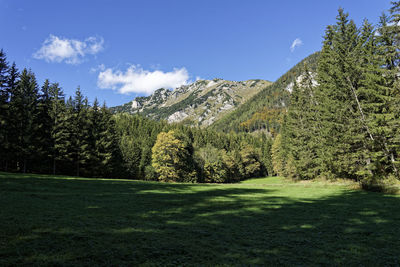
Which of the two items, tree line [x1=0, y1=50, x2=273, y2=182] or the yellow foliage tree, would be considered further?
the yellow foliage tree

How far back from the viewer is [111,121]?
5269 centimetres

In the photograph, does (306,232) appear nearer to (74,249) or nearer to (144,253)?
(144,253)

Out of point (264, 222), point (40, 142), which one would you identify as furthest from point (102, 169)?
point (264, 222)

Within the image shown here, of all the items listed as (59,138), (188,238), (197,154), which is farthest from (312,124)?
(59,138)

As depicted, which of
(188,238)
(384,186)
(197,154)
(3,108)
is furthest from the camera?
(197,154)

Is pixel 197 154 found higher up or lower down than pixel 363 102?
lower down

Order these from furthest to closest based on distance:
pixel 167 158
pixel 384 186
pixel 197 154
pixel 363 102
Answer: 1. pixel 197 154
2. pixel 167 158
3. pixel 363 102
4. pixel 384 186

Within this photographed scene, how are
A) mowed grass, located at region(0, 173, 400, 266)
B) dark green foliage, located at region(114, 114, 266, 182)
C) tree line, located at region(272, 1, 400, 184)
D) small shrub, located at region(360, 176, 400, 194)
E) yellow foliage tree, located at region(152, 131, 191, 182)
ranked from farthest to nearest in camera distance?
dark green foliage, located at region(114, 114, 266, 182)
yellow foliage tree, located at region(152, 131, 191, 182)
tree line, located at region(272, 1, 400, 184)
small shrub, located at region(360, 176, 400, 194)
mowed grass, located at region(0, 173, 400, 266)

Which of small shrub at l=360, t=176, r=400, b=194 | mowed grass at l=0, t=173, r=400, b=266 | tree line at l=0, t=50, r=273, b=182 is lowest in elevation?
small shrub at l=360, t=176, r=400, b=194

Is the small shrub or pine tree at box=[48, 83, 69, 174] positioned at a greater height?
pine tree at box=[48, 83, 69, 174]

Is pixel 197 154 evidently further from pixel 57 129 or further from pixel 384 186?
pixel 384 186

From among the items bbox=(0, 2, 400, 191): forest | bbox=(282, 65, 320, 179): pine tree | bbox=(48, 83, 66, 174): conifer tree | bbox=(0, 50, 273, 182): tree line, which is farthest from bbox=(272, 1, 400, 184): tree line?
bbox=(48, 83, 66, 174): conifer tree

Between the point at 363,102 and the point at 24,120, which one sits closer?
the point at 363,102

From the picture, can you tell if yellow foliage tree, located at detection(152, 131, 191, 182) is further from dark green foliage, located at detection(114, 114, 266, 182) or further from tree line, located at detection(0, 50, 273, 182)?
dark green foliage, located at detection(114, 114, 266, 182)
